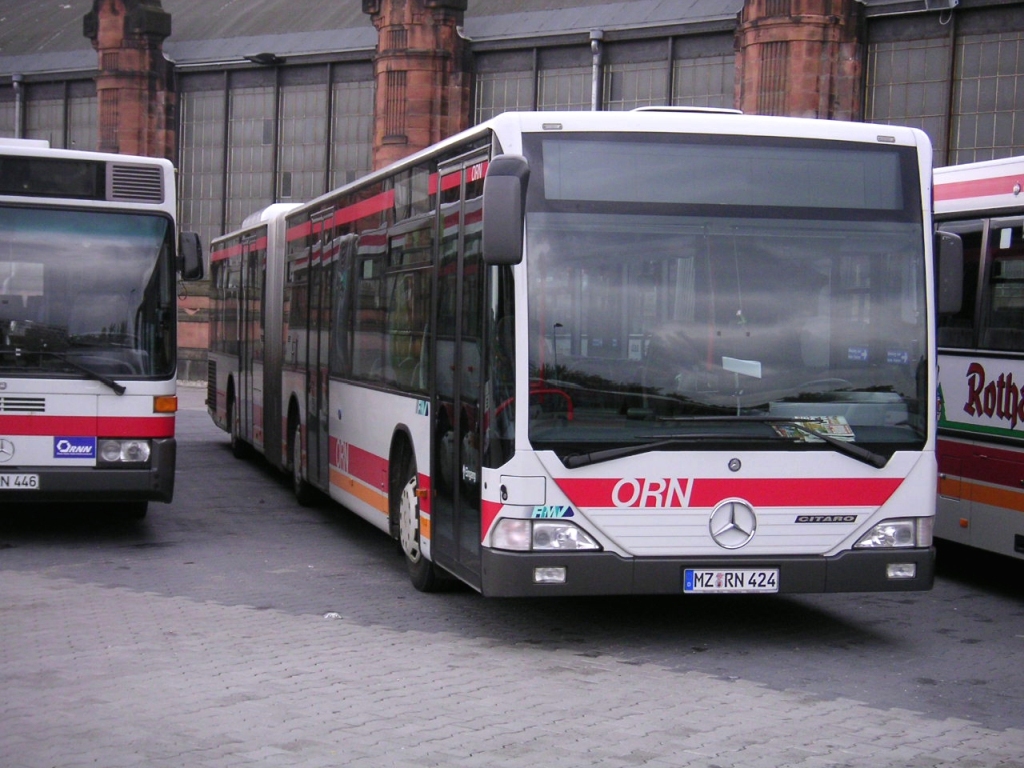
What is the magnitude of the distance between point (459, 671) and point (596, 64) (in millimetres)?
24449

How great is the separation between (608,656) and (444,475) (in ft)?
5.65

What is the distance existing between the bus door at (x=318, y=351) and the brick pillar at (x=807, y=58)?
13.9 metres

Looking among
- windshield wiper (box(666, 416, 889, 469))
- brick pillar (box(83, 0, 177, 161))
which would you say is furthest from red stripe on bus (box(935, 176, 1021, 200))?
brick pillar (box(83, 0, 177, 161))

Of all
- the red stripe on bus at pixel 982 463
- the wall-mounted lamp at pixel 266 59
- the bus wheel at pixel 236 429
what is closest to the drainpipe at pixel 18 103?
the wall-mounted lamp at pixel 266 59

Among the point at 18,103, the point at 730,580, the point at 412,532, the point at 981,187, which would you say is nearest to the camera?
the point at 730,580

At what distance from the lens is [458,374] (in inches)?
365

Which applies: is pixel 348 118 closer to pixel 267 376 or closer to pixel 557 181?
pixel 267 376

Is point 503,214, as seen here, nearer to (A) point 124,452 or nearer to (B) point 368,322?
(B) point 368,322

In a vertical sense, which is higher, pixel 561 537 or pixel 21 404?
pixel 21 404

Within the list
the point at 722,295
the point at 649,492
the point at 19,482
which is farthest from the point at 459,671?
the point at 19,482

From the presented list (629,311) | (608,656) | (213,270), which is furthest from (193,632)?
(213,270)

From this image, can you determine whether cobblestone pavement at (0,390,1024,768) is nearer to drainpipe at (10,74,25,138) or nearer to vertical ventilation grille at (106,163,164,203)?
vertical ventilation grille at (106,163,164,203)

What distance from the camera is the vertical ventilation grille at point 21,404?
39.5 feet

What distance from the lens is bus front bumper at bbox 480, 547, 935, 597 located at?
841 cm
